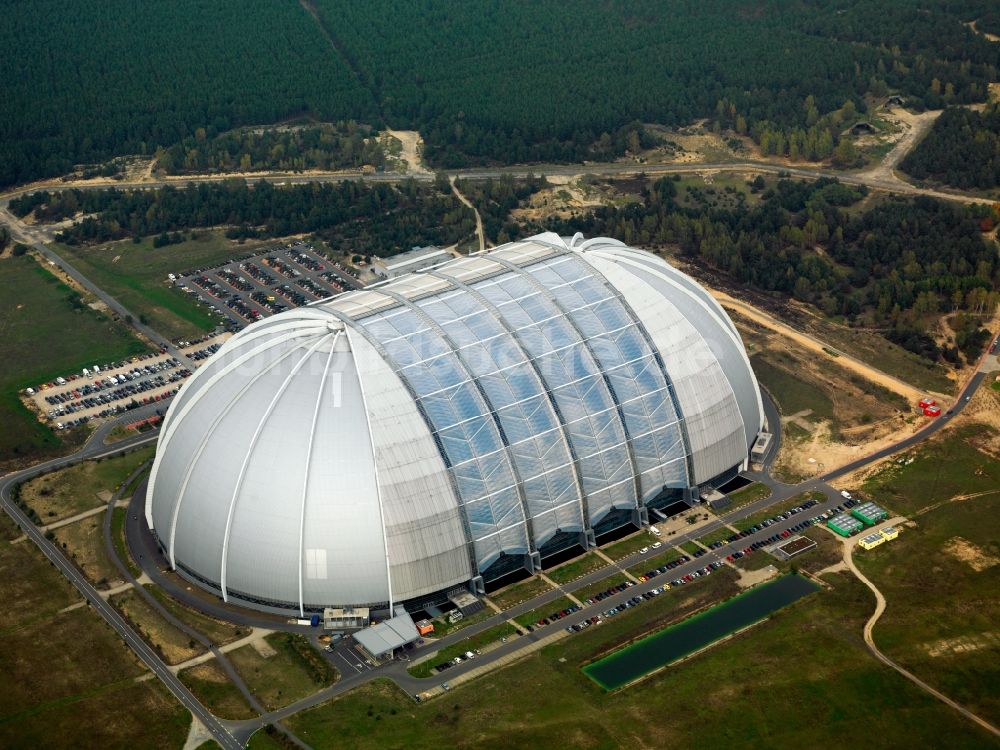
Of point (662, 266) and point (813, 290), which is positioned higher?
point (662, 266)

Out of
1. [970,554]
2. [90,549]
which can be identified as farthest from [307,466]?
[970,554]

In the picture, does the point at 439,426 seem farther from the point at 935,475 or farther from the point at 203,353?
the point at 203,353

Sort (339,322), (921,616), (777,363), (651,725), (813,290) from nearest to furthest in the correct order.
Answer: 1. (651,725)
2. (921,616)
3. (339,322)
4. (777,363)
5. (813,290)

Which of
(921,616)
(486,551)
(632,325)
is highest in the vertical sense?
(632,325)

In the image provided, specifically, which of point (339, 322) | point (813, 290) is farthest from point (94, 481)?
point (813, 290)

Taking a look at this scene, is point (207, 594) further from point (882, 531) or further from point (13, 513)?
point (882, 531)

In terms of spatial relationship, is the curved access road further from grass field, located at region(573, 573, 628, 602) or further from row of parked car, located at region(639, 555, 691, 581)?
grass field, located at region(573, 573, 628, 602)

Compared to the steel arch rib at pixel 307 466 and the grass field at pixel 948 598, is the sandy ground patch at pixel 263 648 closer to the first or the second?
the steel arch rib at pixel 307 466
